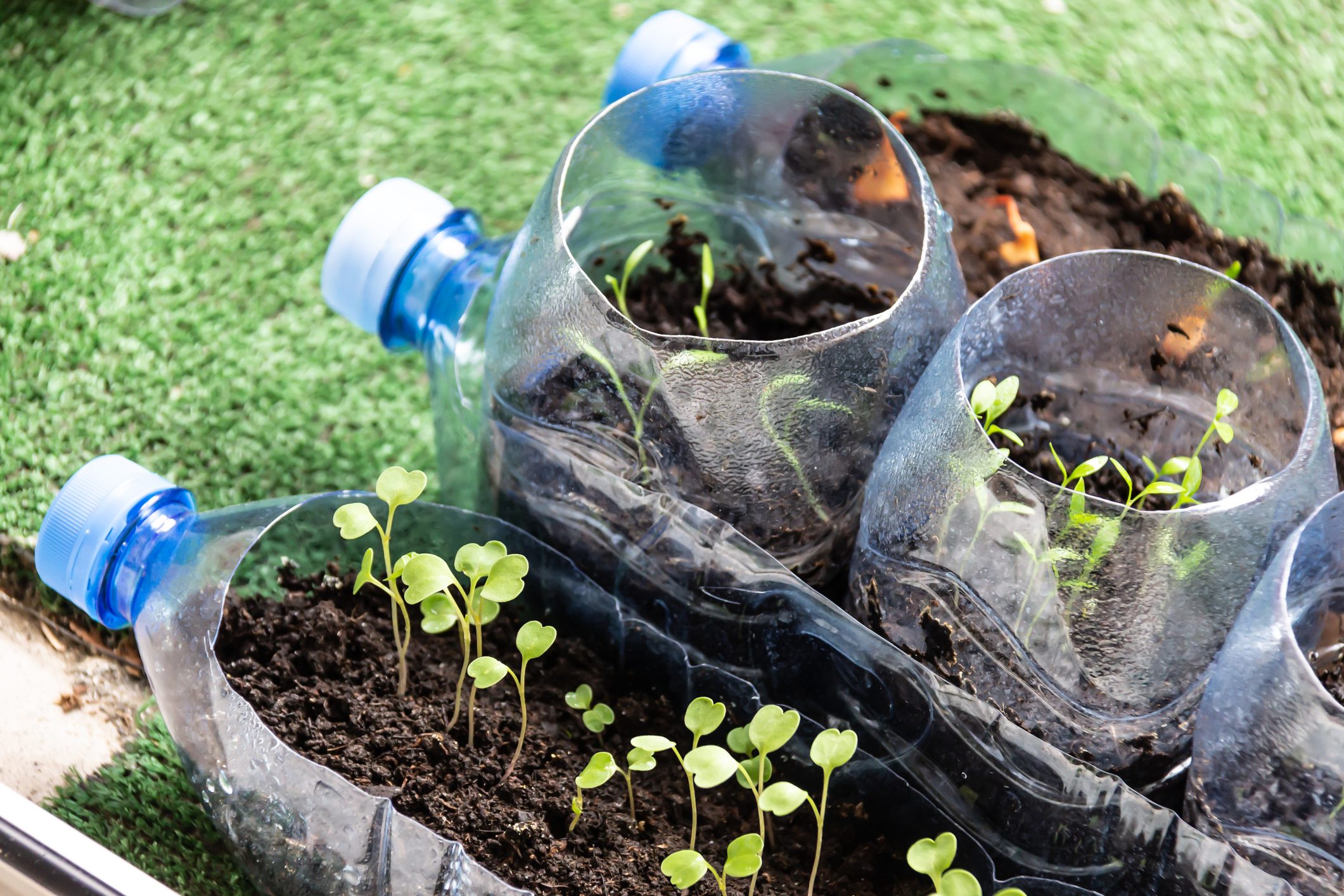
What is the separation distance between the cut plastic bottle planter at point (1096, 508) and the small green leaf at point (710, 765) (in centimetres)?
19

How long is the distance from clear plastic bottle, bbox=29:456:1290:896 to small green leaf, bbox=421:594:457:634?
0.22 feet

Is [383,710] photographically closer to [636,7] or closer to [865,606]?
[865,606]

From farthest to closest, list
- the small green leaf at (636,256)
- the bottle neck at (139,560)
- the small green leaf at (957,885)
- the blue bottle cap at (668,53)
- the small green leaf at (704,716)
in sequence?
1. the blue bottle cap at (668,53)
2. the small green leaf at (636,256)
3. the bottle neck at (139,560)
4. the small green leaf at (704,716)
5. the small green leaf at (957,885)

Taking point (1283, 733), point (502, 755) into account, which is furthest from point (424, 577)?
point (1283, 733)

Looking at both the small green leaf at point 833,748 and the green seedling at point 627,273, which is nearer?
the small green leaf at point 833,748

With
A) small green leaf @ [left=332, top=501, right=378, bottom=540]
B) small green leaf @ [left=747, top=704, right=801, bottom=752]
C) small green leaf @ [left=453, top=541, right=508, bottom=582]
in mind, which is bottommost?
small green leaf @ [left=747, top=704, right=801, bottom=752]

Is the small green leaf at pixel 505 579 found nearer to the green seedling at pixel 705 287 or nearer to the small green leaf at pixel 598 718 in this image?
the small green leaf at pixel 598 718

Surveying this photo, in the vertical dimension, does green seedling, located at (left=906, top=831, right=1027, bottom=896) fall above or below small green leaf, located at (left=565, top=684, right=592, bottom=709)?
above

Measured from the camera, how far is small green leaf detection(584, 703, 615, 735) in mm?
896

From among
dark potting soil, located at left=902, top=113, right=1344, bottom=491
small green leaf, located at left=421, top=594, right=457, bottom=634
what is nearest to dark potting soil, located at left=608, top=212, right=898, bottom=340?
dark potting soil, located at left=902, top=113, right=1344, bottom=491

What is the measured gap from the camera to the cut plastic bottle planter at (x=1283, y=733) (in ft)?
2.40

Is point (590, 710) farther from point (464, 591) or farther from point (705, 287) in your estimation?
point (705, 287)

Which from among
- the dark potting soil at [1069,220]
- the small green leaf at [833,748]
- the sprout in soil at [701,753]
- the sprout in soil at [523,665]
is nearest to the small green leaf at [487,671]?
the sprout in soil at [523,665]

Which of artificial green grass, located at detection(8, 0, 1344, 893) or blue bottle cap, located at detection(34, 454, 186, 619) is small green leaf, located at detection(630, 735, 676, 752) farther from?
artificial green grass, located at detection(8, 0, 1344, 893)
